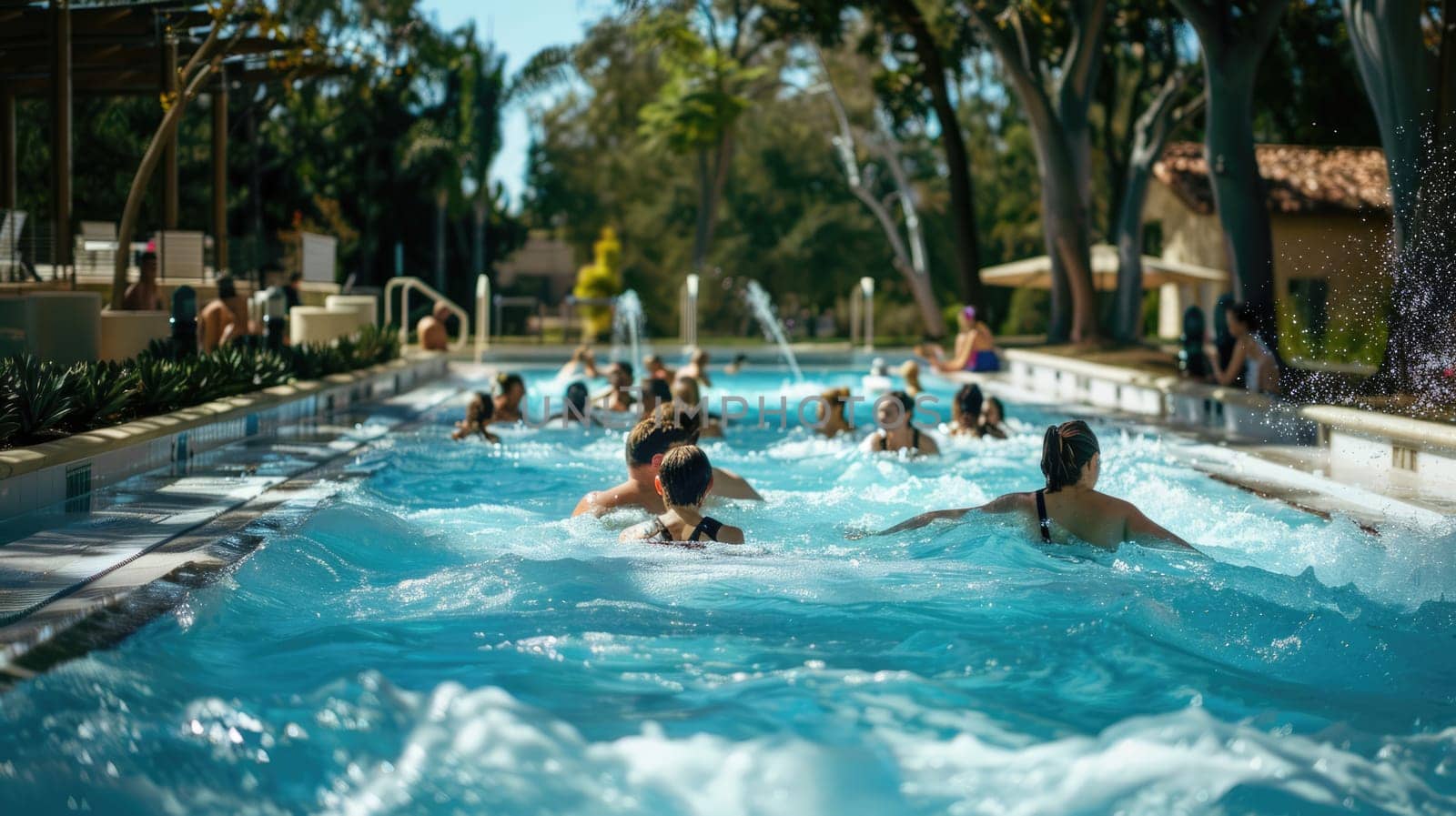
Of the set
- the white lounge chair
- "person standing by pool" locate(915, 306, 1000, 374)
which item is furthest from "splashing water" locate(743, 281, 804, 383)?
the white lounge chair

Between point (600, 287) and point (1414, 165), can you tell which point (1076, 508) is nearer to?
point (1414, 165)

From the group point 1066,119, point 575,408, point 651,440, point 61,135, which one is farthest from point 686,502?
point 1066,119

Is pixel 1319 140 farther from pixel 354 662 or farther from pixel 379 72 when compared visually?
pixel 354 662

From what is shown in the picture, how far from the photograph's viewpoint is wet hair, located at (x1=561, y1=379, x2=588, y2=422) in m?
13.0

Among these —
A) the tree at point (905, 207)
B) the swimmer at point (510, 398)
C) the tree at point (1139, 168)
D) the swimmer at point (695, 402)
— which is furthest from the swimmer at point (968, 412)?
the tree at point (905, 207)

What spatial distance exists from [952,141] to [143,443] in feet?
58.7

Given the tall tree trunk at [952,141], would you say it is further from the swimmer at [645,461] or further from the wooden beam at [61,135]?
the swimmer at [645,461]

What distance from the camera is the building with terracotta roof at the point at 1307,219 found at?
3042cm

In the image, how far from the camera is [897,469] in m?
10.9

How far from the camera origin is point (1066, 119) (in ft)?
70.0

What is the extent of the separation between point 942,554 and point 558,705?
2.82 meters

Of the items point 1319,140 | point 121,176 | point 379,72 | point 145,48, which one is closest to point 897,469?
point 145,48

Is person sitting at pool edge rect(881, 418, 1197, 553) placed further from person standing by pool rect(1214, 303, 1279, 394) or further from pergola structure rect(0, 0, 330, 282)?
pergola structure rect(0, 0, 330, 282)

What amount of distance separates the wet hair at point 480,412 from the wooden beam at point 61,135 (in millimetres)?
7278
